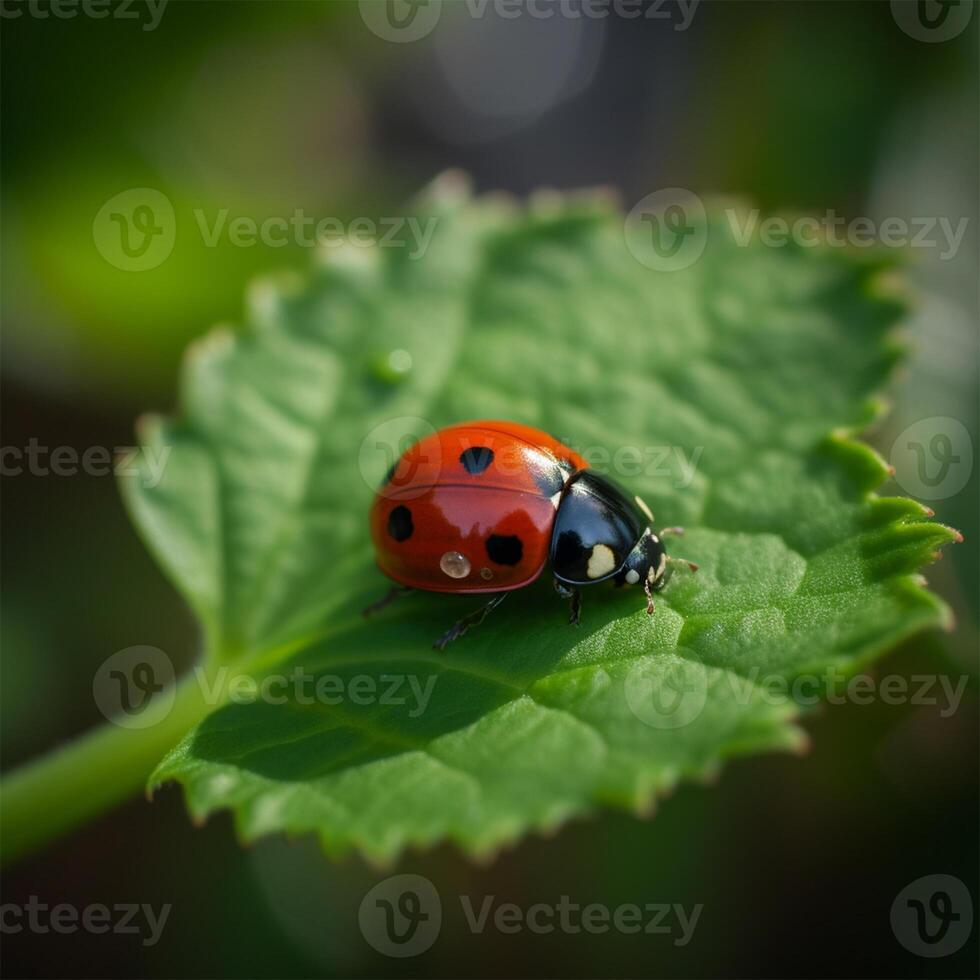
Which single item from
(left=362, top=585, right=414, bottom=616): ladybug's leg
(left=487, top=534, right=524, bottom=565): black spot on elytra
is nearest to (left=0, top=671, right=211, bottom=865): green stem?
(left=362, top=585, right=414, bottom=616): ladybug's leg

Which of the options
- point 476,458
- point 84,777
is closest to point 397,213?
point 476,458

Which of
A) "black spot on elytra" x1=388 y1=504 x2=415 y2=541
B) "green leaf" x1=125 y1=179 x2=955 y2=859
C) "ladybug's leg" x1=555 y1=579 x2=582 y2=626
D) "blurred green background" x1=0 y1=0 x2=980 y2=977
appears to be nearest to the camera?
"green leaf" x1=125 y1=179 x2=955 y2=859

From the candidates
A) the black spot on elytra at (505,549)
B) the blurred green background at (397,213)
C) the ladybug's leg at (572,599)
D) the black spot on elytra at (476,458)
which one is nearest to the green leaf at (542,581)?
the ladybug's leg at (572,599)

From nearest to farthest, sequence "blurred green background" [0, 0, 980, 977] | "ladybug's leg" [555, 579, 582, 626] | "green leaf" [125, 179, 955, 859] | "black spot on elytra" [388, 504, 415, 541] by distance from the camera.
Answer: "green leaf" [125, 179, 955, 859], "ladybug's leg" [555, 579, 582, 626], "black spot on elytra" [388, 504, 415, 541], "blurred green background" [0, 0, 980, 977]

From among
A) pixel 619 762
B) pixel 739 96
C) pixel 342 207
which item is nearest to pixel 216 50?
pixel 342 207

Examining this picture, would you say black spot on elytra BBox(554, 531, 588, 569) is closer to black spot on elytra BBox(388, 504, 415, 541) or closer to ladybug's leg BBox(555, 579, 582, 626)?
ladybug's leg BBox(555, 579, 582, 626)

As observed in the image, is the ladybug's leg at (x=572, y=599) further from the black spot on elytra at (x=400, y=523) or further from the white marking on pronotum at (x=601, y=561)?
the black spot on elytra at (x=400, y=523)

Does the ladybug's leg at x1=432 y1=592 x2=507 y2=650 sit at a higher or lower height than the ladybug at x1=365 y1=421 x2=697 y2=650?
lower
